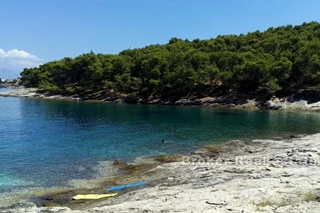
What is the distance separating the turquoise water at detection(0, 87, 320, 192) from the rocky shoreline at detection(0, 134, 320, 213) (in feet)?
23.4

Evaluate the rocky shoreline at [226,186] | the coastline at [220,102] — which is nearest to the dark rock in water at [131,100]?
the coastline at [220,102]

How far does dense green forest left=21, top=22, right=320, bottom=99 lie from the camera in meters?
104

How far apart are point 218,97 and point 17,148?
78769 mm

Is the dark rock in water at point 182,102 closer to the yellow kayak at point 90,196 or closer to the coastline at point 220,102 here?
the coastline at point 220,102

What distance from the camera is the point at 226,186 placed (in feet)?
84.3

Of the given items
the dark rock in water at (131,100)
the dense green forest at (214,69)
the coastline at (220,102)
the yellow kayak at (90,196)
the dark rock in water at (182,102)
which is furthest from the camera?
the dark rock in water at (131,100)

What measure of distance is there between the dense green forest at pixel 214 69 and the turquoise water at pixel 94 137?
27.1 meters

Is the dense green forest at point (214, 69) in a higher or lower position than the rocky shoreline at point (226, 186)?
higher

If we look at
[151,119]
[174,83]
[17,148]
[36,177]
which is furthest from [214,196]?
[174,83]

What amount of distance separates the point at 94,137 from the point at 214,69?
66.3m

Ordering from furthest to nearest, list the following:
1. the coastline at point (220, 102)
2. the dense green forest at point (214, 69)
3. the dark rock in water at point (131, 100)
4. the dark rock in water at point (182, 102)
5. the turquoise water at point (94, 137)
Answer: the dark rock in water at point (131, 100)
the dark rock in water at point (182, 102)
the dense green forest at point (214, 69)
the coastline at point (220, 102)
the turquoise water at point (94, 137)

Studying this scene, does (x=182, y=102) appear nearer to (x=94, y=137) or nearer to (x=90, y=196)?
(x=94, y=137)

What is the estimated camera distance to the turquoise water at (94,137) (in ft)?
118

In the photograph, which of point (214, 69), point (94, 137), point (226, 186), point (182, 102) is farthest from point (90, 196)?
point (214, 69)
